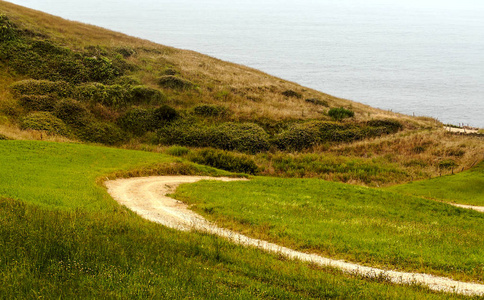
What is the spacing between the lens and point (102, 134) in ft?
130

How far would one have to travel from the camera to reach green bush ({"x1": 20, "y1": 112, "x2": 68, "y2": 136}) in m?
34.7

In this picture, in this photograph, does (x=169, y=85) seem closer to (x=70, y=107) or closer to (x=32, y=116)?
(x=70, y=107)

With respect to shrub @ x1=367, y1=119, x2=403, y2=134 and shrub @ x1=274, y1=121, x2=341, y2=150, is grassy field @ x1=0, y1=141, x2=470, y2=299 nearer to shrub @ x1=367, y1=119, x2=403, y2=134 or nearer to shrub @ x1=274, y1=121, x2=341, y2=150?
shrub @ x1=274, y1=121, x2=341, y2=150

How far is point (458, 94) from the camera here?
123 metres

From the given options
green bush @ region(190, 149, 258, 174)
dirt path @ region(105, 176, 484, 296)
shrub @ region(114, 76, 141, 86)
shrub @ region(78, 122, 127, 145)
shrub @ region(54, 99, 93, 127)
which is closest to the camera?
dirt path @ region(105, 176, 484, 296)

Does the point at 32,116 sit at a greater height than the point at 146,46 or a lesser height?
lesser

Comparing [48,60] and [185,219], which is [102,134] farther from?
[185,219]

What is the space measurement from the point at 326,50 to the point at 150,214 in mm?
190036

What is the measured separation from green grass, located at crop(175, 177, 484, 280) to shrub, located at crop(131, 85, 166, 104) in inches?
953

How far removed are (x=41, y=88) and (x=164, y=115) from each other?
43.1ft

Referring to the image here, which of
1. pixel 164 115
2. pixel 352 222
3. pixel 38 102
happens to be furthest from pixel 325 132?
pixel 38 102

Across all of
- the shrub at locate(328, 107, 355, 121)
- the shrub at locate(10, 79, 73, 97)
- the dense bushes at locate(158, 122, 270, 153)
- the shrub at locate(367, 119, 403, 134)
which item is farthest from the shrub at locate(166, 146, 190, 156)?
the shrub at locate(367, 119, 403, 134)

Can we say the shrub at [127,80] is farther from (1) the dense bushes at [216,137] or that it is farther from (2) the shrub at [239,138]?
(2) the shrub at [239,138]

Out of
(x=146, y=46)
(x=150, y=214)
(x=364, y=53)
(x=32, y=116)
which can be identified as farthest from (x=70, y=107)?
(x=364, y=53)
